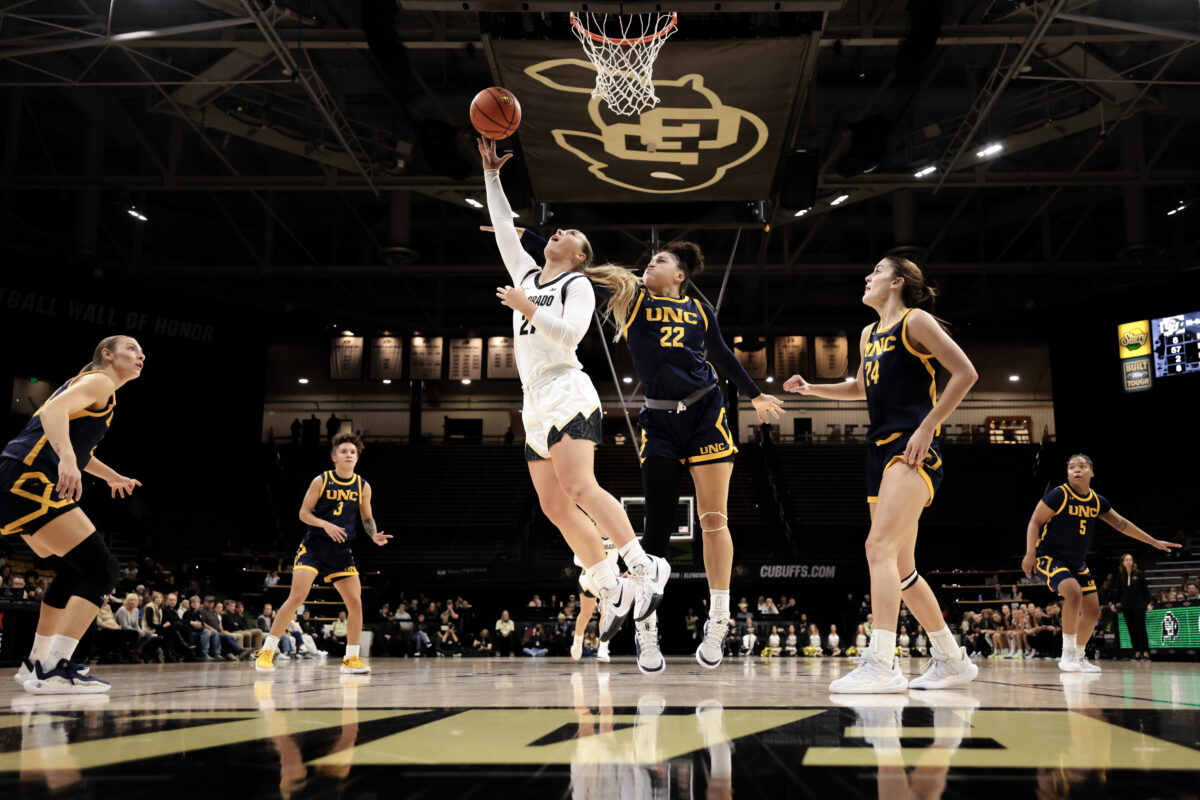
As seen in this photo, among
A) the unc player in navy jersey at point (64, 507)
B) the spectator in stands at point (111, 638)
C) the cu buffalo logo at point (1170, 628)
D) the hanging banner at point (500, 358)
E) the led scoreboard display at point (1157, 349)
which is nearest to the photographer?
the unc player in navy jersey at point (64, 507)

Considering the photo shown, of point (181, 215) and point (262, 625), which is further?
point (181, 215)

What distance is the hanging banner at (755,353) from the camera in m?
31.2

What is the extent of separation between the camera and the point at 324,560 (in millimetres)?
7848

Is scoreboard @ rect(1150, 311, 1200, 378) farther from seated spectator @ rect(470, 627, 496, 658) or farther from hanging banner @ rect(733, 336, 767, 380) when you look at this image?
seated spectator @ rect(470, 627, 496, 658)

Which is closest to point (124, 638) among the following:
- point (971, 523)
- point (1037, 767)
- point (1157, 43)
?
point (1037, 767)

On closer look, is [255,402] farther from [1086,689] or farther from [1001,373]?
[1086,689]

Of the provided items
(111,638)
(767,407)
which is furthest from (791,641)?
(767,407)

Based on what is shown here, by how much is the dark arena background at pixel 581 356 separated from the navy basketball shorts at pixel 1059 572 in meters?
0.97

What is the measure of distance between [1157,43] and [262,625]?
19208mm

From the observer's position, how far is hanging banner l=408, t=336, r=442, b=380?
31.4 m

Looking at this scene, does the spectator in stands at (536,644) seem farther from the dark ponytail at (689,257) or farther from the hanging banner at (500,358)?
the dark ponytail at (689,257)

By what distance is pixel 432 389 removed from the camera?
114 feet

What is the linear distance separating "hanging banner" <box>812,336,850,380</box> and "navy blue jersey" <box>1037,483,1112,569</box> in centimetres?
2292

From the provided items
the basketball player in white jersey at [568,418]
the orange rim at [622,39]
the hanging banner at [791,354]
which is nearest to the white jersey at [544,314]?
the basketball player in white jersey at [568,418]
